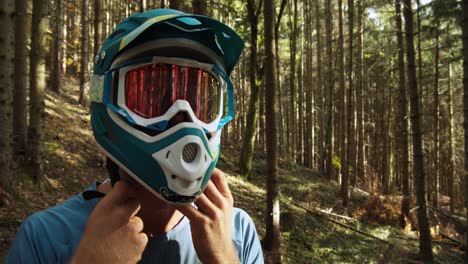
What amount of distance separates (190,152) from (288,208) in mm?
9905

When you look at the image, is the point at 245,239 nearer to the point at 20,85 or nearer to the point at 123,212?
the point at 123,212

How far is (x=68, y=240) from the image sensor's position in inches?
60.3

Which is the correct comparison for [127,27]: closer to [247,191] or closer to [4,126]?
[4,126]

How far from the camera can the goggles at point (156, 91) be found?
1.62m

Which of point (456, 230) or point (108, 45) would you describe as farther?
point (456, 230)

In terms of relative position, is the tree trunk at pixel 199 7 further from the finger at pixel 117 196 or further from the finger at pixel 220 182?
the finger at pixel 117 196

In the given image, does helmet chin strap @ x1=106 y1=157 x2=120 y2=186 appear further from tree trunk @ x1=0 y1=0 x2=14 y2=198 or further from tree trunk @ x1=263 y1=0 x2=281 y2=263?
tree trunk @ x1=263 y1=0 x2=281 y2=263

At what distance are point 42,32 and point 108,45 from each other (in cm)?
722

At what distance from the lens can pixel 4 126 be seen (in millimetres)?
6234

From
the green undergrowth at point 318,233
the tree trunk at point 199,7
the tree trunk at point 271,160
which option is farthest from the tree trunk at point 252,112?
the tree trunk at point 199,7

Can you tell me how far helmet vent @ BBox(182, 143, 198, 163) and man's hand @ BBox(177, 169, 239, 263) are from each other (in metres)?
0.13

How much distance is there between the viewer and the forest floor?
7653 millimetres

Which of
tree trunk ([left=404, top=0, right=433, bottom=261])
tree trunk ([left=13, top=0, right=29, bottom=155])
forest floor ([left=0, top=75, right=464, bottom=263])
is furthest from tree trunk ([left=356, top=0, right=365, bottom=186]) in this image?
tree trunk ([left=13, top=0, right=29, bottom=155])

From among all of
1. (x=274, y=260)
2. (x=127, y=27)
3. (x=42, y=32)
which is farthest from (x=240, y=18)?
(x=127, y=27)
